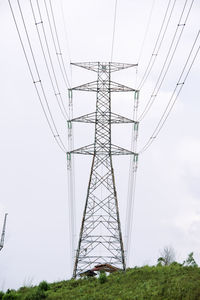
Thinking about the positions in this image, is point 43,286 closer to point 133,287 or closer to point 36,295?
point 36,295

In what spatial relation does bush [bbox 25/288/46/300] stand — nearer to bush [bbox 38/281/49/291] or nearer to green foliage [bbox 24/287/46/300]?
green foliage [bbox 24/287/46/300]

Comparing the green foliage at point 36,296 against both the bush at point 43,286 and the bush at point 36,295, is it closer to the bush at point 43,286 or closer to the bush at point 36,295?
the bush at point 36,295

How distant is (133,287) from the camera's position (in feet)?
76.6

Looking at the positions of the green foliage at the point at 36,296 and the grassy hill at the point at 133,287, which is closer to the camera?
the grassy hill at the point at 133,287

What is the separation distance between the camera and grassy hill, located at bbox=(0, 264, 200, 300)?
1956 centimetres

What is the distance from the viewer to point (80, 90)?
31.1 m

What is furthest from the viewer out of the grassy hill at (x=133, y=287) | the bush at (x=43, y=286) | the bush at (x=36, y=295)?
the bush at (x=43, y=286)

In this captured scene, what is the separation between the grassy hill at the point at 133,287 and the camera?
19562 mm

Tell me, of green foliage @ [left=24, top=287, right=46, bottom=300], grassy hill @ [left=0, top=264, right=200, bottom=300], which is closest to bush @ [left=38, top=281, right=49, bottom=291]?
grassy hill @ [left=0, top=264, right=200, bottom=300]

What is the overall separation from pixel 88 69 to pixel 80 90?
6.28 ft

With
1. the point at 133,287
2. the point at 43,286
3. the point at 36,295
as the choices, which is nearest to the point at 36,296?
the point at 36,295

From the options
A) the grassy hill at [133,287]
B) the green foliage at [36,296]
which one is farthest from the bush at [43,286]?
the green foliage at [36,296]

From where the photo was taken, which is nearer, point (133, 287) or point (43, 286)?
point (133, 287)

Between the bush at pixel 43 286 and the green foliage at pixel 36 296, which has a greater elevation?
the bush at pixel 43 286
